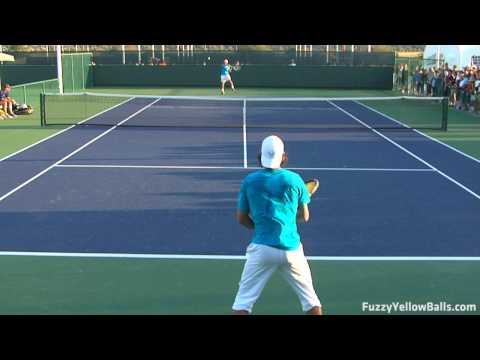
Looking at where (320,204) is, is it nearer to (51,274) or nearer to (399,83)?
(51,274)

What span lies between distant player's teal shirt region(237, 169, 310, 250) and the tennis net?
16.7m

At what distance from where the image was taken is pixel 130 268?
28.5 feet

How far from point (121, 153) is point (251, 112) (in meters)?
12.6

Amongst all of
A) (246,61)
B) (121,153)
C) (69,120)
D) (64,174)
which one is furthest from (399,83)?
(64,174)

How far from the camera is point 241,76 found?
47406 mm

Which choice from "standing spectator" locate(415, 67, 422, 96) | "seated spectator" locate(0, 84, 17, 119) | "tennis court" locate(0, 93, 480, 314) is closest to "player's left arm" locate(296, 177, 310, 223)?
"tennis court" locate(0, 93, 480, 314)

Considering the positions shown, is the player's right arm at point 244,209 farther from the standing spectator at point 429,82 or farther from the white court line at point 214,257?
the standing spectator at point 429,82

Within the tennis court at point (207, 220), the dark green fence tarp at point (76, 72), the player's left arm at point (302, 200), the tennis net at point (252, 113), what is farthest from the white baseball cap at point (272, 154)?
the dark green fence tarp at point (76, 72)

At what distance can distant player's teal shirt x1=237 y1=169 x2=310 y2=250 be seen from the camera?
582 centimetres

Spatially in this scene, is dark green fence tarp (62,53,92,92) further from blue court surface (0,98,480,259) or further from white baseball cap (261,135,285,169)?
white baseball cap (261,135,285,169)

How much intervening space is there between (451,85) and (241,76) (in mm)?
18820

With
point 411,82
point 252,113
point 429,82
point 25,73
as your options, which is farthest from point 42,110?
point 411,82

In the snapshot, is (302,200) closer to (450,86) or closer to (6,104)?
(6,104)

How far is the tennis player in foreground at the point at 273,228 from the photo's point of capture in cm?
582
